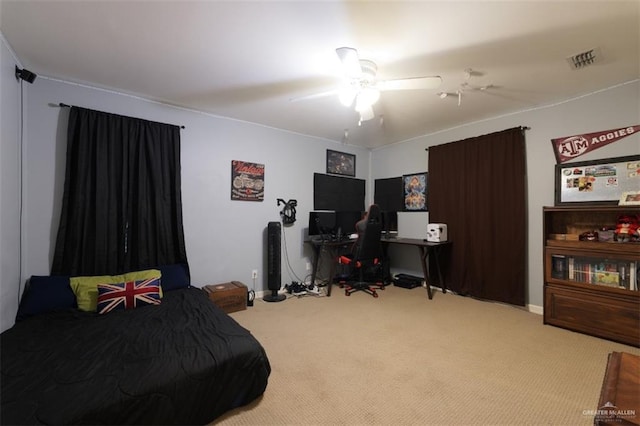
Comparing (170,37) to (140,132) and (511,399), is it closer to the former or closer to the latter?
(140,132)

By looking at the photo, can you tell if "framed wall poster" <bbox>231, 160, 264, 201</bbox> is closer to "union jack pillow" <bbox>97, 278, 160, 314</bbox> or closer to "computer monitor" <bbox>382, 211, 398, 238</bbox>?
"union jack pillow" <bbox>97, 278, 160, 314</bbox>

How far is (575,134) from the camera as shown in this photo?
9.62 feet

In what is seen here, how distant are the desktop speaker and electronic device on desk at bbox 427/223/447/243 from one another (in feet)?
6.98

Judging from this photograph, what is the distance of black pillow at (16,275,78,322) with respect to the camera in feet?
7.27

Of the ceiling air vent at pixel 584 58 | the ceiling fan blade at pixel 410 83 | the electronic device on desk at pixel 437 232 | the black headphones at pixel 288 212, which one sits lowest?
the electronic device on desk at pixel 437 232

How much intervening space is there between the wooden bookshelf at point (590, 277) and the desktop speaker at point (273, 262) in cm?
300

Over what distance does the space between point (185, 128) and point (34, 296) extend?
210 cm

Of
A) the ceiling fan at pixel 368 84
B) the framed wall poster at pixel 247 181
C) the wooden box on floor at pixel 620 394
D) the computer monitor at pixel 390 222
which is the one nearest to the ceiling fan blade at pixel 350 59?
the ceiling fan at pixel 368 84

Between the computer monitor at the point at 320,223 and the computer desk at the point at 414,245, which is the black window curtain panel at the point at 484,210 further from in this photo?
the computer monitor at the point at 320,223

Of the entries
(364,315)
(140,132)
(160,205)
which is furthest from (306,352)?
(140,132)

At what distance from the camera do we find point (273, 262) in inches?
144

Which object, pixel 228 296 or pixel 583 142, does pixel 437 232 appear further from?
pixel 228 296

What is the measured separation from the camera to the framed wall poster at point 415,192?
436 cm

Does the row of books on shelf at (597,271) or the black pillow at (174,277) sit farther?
the black pillow at (174,277)
